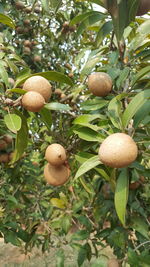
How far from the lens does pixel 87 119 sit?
104cm

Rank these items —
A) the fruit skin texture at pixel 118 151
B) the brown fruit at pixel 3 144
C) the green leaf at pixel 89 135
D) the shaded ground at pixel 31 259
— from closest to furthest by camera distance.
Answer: the fruit skin texture at pixel 118 151 → the green leaf at pixel 89 135 → the brown fruit at pixel 3 144 → the shaded ground at pixel 31 259

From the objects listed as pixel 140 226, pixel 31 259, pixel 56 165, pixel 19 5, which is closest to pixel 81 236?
pixel 140 226

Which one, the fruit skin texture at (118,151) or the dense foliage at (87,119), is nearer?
the fruit skin texture at (118,151)

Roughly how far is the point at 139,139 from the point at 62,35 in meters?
2.18

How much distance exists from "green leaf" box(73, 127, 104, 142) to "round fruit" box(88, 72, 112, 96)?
0.17 meters

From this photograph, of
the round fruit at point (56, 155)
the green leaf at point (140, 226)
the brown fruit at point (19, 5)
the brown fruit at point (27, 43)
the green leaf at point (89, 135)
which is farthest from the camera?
the brown fruit at point (27, 43)

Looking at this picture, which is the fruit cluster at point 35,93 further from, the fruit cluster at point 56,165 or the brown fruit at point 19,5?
the brown fruit at point 19,5

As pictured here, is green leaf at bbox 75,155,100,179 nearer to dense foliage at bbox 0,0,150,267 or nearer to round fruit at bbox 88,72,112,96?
dense foliage at bbox 0,0,150,267

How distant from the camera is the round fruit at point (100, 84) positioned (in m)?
1.11

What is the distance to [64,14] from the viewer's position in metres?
2.79

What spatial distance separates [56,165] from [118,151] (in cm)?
45

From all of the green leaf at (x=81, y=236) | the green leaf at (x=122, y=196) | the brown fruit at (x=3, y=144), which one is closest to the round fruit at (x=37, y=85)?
the green leaf at (x=122, y=196)

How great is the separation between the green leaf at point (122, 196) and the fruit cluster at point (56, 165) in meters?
0.28

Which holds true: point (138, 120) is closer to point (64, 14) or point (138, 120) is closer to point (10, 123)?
point (10, 123)
